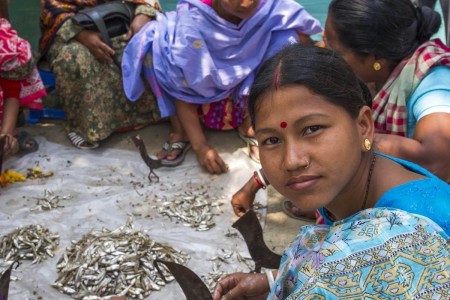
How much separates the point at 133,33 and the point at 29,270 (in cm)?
196

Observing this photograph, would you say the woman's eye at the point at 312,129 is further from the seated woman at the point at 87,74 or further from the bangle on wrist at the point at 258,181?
the seated woman at the point at 87,74

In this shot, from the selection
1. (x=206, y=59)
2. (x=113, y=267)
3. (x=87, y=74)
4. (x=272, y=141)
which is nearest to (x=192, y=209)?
(x=113, y=267)

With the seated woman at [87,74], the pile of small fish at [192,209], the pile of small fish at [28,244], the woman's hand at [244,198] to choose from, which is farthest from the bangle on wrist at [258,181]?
the seated woman at [87,74]

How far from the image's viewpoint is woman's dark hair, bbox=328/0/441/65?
7.97ft

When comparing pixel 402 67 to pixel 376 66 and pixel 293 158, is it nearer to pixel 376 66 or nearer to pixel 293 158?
pixel 376 66

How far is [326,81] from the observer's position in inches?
57.6

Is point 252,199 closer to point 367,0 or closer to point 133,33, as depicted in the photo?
point 367,0

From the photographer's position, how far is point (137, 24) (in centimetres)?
408

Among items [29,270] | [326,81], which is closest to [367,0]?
[326,81]

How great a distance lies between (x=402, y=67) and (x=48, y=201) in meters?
2.15

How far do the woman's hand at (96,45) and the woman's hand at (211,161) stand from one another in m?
0.96

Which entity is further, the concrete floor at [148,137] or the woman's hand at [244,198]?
the concrete floor at [148,137]

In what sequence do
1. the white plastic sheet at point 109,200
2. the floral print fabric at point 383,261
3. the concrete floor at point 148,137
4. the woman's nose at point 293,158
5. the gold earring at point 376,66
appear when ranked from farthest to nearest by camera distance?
1. the concrete floor at point 148,137
2. the white plastic sheet at point 109,200
3. the gold earring at point 376,66
4. the woman's nose at point 293,158
5. the floral print fabric at point 383,261

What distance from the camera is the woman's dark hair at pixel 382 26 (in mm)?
2428
